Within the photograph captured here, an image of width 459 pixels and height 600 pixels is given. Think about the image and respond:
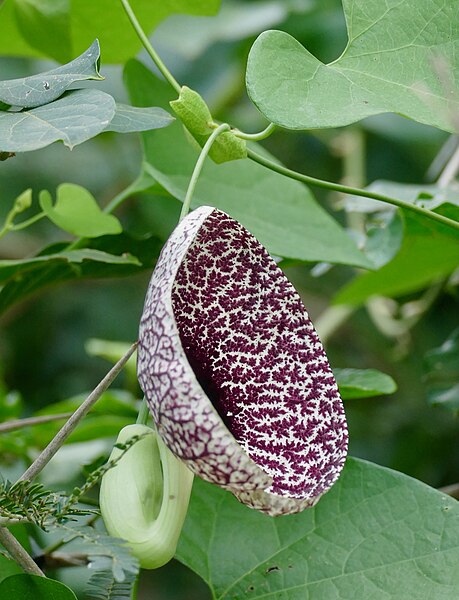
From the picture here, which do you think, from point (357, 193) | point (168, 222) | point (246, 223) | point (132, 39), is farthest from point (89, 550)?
point (168, 222)

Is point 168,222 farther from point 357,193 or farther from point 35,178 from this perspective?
point 35,178

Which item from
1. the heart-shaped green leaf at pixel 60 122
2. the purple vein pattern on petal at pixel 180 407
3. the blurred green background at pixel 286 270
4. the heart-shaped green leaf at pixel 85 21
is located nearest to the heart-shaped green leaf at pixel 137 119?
the heart-shaped green leaf at pixel 60 122

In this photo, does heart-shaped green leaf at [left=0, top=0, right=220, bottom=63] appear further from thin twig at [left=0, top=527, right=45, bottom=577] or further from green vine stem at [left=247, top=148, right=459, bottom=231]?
thin twig at [left=0, top=527, right=45, bottom=577]

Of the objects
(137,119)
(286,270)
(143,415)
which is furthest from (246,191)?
(286,270)

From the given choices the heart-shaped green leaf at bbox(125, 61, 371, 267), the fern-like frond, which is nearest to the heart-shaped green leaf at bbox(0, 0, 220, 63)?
the heart-shaped green leaf at bbox(125, 61, 371, 267)

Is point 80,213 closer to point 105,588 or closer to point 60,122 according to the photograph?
point 60,122

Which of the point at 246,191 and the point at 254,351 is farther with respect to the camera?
the point at 246,191
